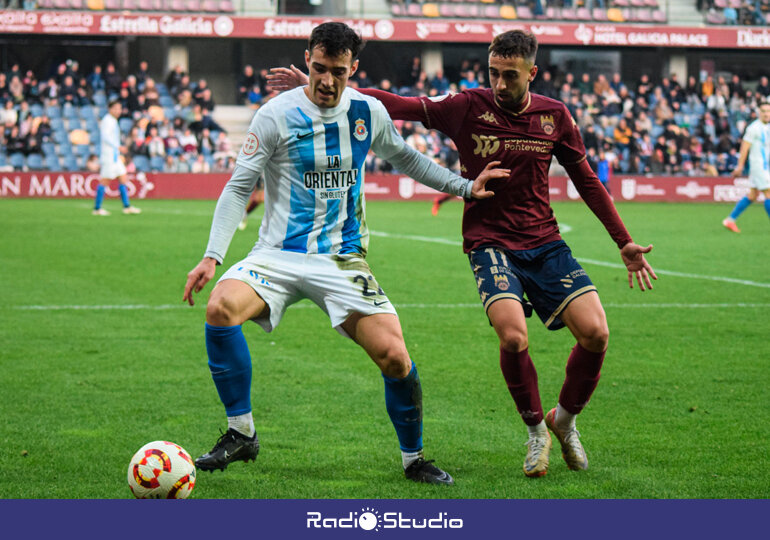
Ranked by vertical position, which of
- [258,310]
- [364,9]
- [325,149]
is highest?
[364,9]

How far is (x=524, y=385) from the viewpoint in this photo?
498 centimetres

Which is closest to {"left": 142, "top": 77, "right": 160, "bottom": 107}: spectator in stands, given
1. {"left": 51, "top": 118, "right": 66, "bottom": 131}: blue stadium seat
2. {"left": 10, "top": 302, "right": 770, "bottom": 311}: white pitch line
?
{"left": 51, "top": 118, "right": 66, "bottom": 131}: blue stadium seat

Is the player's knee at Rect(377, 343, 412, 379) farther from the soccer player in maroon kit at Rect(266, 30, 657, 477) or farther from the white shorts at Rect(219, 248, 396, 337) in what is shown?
the soccer player in maroon kit at Rect(266, 30, 657, 477)

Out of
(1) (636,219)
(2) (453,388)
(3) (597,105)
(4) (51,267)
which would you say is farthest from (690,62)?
(2) (453,388)

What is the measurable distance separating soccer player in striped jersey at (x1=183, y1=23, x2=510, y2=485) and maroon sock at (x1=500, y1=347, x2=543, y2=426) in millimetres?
469

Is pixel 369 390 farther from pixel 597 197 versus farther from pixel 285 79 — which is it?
pixel 285 79

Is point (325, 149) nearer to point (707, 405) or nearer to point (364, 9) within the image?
point (707, 405)

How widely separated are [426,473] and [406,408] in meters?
0.31

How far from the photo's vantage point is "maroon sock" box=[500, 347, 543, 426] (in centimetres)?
497

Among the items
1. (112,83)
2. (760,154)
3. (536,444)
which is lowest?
(536,444)

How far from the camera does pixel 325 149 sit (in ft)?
15.9

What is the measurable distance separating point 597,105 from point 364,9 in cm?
841

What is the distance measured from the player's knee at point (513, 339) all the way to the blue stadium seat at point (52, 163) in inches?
1014

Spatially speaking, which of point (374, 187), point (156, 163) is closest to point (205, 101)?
point (156, 163)
